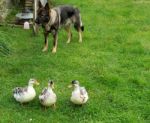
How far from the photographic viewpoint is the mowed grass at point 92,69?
293 inches

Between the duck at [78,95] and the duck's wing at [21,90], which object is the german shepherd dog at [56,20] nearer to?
the duck's wing at [21,90]

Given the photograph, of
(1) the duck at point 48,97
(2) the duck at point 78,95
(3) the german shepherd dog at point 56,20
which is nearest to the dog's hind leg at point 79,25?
(3) the german shepherd dog at point 56,20

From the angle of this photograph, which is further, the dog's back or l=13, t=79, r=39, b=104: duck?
the dog's back

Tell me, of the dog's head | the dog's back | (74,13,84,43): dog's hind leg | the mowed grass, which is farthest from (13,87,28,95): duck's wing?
(74,13,84,43): dog's hind leg

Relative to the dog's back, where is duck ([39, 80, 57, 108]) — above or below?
below

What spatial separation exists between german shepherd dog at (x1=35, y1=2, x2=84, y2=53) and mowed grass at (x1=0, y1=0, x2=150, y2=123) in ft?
1.07

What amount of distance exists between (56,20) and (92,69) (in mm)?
1722

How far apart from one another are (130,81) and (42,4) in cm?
287

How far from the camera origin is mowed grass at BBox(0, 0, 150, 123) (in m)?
7.43

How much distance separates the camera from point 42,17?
9.91 metres

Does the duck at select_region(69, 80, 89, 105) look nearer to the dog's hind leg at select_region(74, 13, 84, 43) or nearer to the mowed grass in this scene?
the mowed grass

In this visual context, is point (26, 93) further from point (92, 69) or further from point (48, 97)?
point (92, 69)

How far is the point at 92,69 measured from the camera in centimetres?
929

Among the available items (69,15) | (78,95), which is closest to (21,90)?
(78,95)
